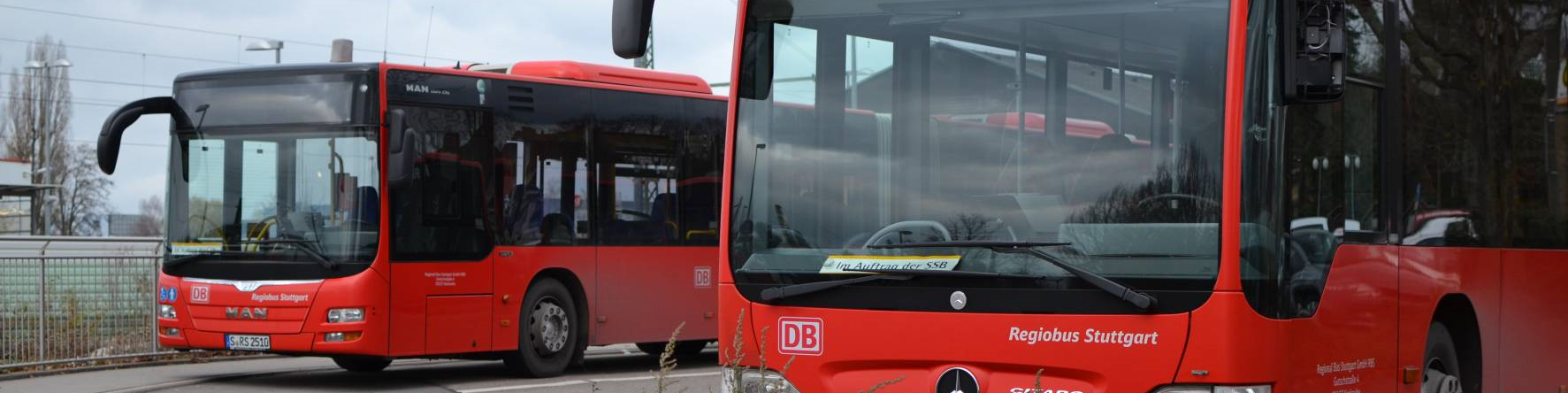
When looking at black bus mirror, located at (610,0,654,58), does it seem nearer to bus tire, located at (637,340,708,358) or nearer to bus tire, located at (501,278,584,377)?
bus tire, located at (501,278,584,377)

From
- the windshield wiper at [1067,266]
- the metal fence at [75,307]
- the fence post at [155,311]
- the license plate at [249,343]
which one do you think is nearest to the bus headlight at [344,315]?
the license plate at [249,343]

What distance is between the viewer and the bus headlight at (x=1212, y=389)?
6133mm

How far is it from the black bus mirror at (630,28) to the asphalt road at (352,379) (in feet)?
17.8

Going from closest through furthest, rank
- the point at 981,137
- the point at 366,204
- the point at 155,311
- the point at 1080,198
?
the point at 1080,198 → the point at 981,137 → the point at 366,204 → the point at 155,311

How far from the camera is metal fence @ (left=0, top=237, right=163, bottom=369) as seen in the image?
15.3 metres

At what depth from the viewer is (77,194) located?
66.8 metres

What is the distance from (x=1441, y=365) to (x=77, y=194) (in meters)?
66.0

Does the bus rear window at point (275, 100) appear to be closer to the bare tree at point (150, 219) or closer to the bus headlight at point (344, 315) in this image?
the bus headlight at point (344, 315)

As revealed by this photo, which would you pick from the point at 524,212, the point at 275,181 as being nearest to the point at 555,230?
the point at 524,212

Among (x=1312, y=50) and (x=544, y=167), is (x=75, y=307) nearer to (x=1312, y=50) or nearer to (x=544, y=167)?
(x=544, y=167)

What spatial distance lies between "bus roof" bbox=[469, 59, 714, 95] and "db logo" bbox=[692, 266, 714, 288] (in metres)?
1.67

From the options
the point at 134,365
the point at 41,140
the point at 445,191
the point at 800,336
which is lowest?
the point at 134,365

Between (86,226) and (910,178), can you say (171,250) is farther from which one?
(86,226)

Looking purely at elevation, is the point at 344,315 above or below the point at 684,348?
above
